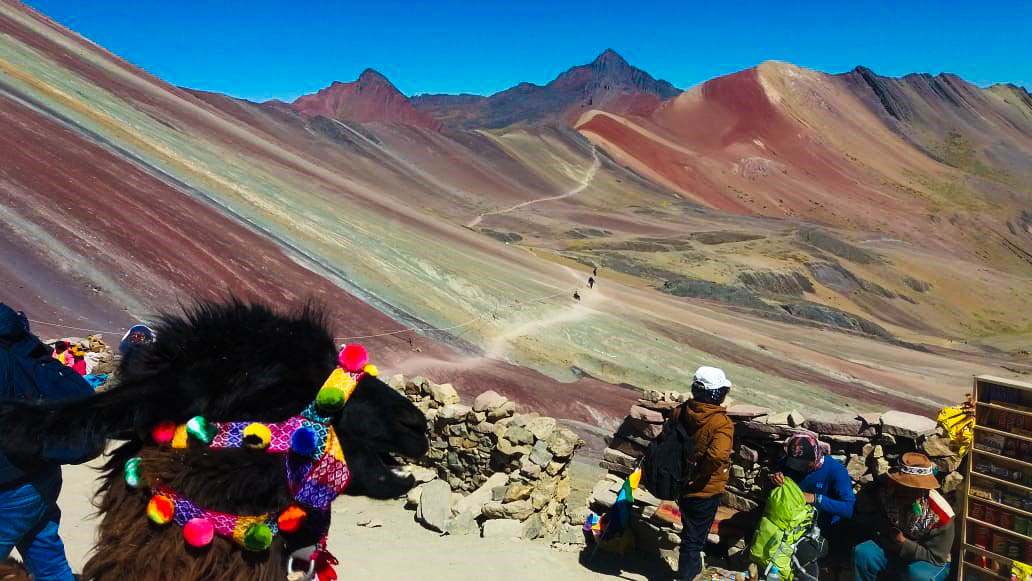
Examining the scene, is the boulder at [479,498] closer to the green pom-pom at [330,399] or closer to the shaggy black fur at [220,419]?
the shaggy black fur at [220,419]

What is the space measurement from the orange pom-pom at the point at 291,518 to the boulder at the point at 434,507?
158 inches

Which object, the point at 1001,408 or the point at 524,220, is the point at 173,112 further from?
the point at 1001,408

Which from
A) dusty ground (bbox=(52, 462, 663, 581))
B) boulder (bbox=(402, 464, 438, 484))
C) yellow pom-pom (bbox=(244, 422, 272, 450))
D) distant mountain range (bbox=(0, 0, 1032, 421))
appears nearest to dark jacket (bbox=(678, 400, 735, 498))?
dusty ground (bbox=(52, 462, 663, 581))

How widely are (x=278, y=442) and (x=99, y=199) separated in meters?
14.8

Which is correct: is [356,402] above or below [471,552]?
above

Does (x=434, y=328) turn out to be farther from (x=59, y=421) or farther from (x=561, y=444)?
(x=59, y=421)

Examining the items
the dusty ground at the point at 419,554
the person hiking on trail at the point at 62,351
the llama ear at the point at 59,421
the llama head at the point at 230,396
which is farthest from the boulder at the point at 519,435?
the llama ear at the point at 59,421

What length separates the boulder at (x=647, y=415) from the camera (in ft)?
19.4

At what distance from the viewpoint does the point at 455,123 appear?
135875 mm

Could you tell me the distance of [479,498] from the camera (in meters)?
5.69

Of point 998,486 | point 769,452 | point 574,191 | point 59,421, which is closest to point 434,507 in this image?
point 769,452

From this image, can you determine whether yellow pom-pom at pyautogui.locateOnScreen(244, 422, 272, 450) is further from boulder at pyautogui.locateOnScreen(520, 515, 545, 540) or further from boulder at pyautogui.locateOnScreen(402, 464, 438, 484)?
boulder at pyautogui.locateOnScreen(402, 464, 438, 484)

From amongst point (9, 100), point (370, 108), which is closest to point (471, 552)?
point (9, 100)

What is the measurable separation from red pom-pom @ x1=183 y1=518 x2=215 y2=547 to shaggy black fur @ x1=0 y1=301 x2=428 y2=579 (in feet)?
0.10
